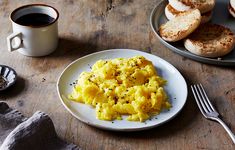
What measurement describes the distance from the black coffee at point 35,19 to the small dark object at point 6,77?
187 mm

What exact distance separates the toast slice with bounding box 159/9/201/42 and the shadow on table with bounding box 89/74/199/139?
32 cm

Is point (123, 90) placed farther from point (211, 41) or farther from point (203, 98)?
point (211, 41)

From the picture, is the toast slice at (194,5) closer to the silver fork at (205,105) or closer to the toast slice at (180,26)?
the toast slice at (180,26)

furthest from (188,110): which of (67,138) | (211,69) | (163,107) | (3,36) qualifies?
(3,36)

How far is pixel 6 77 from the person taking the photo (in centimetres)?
143

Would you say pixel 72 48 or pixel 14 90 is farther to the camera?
pixel 72 48

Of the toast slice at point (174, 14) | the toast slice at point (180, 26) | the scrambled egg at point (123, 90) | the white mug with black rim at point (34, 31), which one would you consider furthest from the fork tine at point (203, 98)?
the white mug with black rim at point (34, 31)

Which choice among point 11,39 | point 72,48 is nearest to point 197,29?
point 72,48

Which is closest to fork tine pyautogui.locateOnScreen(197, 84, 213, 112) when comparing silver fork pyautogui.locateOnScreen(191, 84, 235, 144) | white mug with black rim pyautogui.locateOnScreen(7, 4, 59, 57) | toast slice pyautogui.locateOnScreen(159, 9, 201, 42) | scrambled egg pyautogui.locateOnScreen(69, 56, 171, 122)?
silver fork pyautogui.locateOnScreen(191, 84, 235, 144)

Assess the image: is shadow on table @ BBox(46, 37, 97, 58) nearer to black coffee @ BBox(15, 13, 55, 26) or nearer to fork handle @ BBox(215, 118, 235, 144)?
black coffee @ BBox(15, 13, 55, 26)

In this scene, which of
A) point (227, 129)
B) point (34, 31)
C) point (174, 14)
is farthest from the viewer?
point (174, 14)

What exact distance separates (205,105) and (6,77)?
65 centimetres

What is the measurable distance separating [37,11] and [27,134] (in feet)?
1.94

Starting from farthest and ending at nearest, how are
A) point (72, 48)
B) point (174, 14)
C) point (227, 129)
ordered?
point (174, 14), point (72, 48), point (227, 129)
